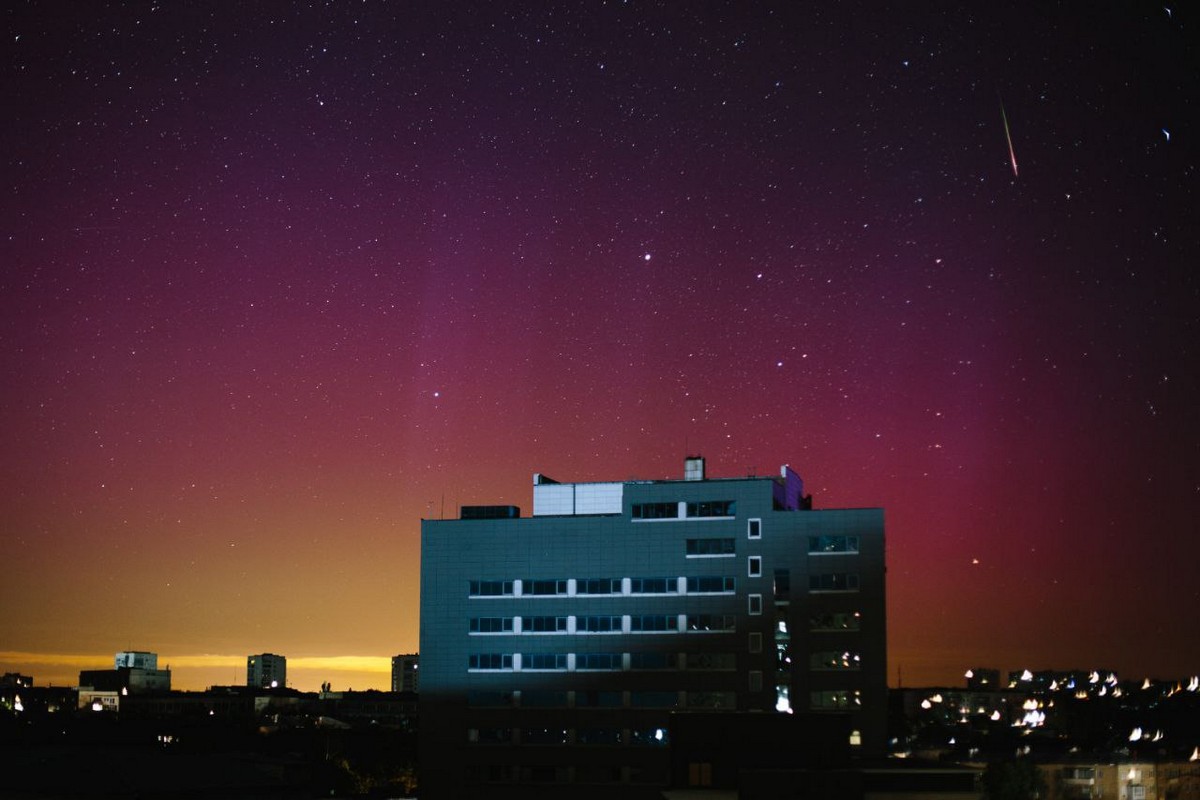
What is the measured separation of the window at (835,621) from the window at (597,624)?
15.5 metres

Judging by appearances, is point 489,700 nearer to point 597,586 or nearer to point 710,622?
point 597,586

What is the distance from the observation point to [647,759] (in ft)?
356

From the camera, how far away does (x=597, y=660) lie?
366 ft

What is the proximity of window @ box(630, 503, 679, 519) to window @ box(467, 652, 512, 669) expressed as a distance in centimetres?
1538

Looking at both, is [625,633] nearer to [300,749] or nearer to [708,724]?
[708,724]

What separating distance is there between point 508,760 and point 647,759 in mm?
11123

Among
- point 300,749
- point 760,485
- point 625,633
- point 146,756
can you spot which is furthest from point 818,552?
point 300,749

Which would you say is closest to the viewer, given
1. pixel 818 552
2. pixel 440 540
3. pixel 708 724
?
pixel 708 724

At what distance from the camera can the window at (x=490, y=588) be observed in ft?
374

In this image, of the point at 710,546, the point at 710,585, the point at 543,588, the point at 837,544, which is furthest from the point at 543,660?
the point at 837,544

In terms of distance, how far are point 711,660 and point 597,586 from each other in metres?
10.7

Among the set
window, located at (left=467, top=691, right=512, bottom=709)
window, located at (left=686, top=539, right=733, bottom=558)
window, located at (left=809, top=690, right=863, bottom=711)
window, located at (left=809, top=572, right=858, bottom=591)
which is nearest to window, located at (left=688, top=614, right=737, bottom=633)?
window, located at (left=686, top=539, right=733, bottom=558)

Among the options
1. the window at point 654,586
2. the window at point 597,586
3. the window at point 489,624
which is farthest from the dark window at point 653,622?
the window at point 489,624

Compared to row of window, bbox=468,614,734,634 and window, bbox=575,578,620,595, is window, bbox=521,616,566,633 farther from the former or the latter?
window, bbox=575,578,620,595
